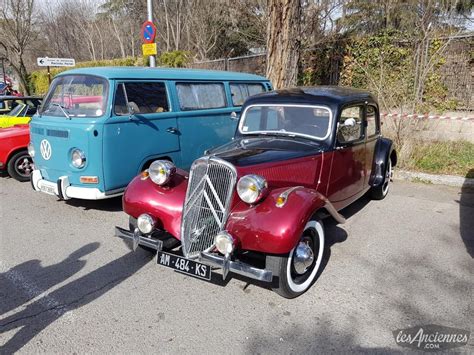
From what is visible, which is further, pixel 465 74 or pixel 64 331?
pixel 465 74

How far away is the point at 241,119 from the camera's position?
15.8 ft

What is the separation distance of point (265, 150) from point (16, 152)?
554 centimetres

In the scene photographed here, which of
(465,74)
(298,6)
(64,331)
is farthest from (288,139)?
(465,74)

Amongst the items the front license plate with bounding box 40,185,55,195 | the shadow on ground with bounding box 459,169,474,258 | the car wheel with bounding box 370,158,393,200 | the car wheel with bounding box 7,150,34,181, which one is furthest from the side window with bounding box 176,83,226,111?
the shadow on ground with bounding box 459,169,474,258

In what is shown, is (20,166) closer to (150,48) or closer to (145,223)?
(150,48)

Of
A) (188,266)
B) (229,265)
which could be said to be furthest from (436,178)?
(188,266)

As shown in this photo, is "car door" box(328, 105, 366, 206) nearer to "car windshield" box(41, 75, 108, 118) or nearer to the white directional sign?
"car windshield" box(41, 75, 108, 118)

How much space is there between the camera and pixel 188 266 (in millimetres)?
3113

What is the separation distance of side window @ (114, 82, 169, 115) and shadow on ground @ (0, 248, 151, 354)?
203 centimetres

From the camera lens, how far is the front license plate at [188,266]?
3058 mm

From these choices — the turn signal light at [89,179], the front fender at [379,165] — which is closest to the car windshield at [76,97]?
the turn signal light at [89,179]

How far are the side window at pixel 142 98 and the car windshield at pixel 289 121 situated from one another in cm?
160

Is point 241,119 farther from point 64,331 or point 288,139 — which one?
point 64,331

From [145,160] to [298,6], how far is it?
5.25 metres
